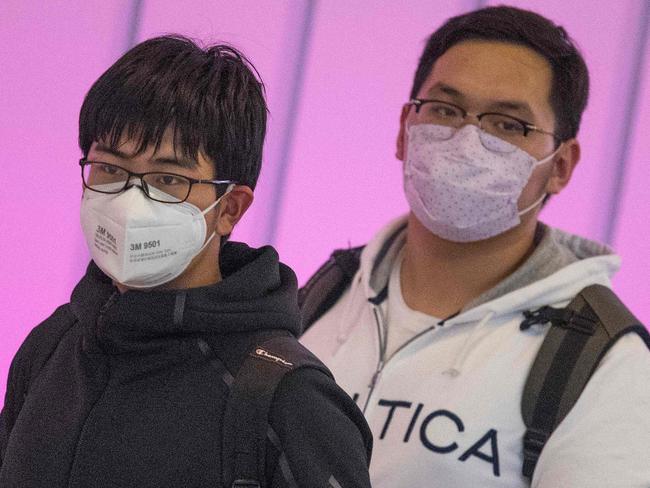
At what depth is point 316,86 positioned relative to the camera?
244 cm

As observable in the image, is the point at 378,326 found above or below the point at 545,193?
below

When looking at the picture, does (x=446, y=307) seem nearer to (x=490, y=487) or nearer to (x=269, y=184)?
(x=490, y=487)

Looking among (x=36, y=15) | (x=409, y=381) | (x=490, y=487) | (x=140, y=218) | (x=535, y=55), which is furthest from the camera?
(x=36, y=15)

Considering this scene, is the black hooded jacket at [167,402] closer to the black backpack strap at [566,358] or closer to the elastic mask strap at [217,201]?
the elastic mask strap at [217,201]

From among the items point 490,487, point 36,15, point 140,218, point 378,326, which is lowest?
point 490,487

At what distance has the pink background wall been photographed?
7.23ft

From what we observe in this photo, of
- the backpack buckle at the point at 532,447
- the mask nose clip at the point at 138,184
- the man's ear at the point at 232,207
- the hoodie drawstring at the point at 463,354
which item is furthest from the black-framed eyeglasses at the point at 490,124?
the mask nose clip at the point at 138,184

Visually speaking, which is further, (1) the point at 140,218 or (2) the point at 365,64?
(2) the point at 365,64

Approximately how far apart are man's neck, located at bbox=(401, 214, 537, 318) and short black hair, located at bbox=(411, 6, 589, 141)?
194 mm

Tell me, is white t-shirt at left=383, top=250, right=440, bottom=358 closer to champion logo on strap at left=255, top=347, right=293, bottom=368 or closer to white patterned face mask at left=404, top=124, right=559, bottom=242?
white patterned face mask at left=404, top=124, right=559, bottom=242

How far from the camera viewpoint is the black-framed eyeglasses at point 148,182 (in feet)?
3.61

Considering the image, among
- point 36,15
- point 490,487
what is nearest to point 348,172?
point 36,15

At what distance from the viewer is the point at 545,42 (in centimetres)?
171

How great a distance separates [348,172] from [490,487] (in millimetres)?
1136
